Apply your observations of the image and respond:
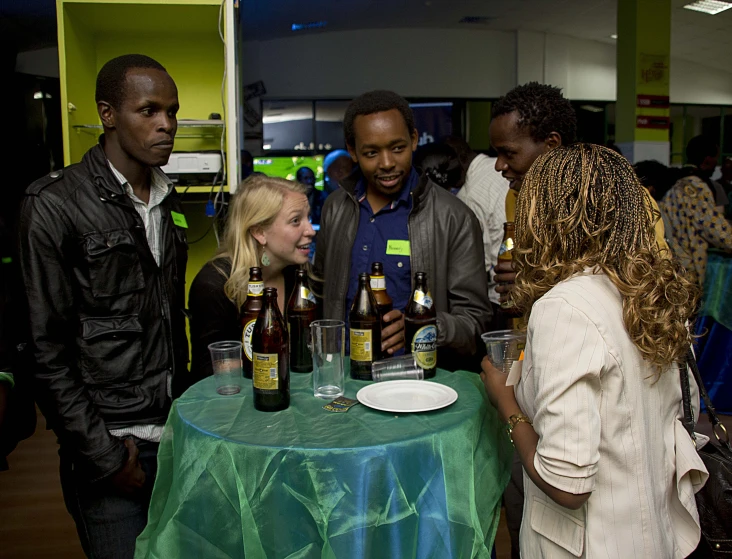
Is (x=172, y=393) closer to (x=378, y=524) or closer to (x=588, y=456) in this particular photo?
(x=378, y=524)

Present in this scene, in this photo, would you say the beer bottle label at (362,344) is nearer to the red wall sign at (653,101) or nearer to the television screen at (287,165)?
the television screen at (287,165)

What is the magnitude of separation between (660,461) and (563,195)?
57 centimetres

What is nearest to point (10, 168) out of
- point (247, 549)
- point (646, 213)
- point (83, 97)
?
point (83, 97)

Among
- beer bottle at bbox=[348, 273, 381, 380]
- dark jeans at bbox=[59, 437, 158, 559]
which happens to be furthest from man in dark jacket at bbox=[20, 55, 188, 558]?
beer bottle at bbox=[348, 273, 381, 380]

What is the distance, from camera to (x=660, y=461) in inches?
47.6

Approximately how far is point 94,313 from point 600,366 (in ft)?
4.35

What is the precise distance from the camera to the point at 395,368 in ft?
5.54

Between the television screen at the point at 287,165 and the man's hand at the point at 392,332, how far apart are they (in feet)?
17.6

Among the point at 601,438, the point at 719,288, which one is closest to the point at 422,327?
the point at 601,438

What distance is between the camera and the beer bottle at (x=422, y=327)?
5.48 ft

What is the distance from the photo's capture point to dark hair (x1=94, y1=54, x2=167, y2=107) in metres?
1.78

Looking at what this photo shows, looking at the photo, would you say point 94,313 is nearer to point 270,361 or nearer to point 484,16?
point 270,361

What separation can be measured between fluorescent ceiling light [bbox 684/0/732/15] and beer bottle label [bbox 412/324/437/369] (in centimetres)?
827

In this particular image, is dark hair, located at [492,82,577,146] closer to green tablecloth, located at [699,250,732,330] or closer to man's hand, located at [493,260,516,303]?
man's hand, located at [493,260,516,303]
